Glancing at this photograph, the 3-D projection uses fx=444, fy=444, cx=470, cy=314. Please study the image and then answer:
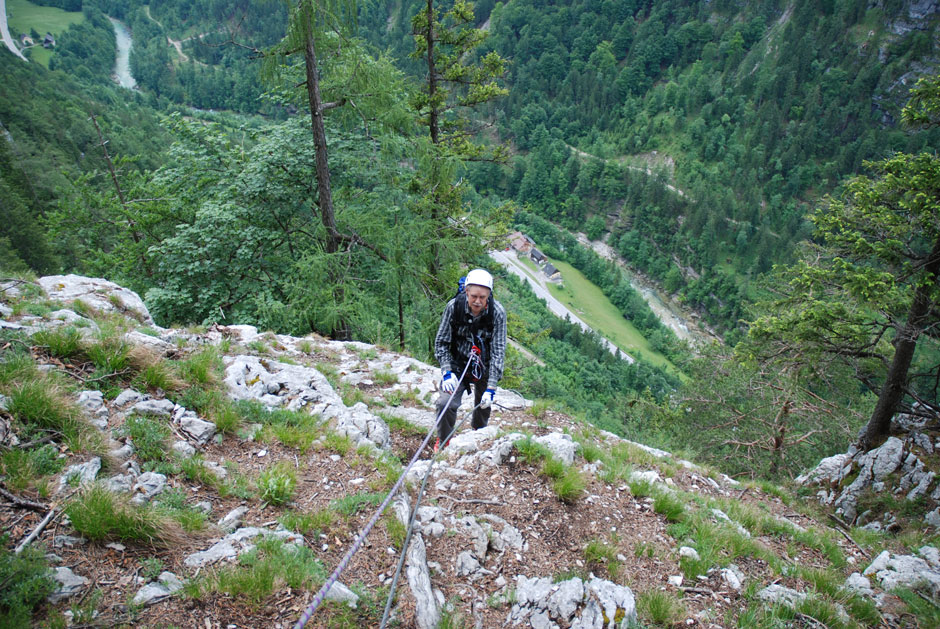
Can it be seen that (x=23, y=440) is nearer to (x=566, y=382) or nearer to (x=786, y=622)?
(x=786, y=622)

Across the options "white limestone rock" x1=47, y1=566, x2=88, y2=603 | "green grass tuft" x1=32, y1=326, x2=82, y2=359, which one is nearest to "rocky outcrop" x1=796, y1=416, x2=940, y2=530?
"white limestone rock" x1=47, y1=566, x2=88, y2=603

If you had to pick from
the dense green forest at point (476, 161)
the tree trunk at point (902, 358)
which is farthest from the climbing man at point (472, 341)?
the tree trunk at point (902, 358)

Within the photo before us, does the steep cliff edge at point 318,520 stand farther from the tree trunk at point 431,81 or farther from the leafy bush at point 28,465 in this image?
the tree trunk at point 431,81

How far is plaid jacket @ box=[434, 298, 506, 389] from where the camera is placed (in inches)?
207

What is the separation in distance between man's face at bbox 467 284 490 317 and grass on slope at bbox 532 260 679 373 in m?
68.4

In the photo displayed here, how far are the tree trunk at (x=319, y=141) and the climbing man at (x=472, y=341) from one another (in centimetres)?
530

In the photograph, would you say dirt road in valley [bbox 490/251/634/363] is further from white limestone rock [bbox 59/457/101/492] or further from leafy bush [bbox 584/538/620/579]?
white limestone rock [bbox 59/457/101/492]

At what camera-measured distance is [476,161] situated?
1343 centimetres

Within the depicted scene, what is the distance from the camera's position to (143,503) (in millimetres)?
3338

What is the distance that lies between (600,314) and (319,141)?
75631 millimetres

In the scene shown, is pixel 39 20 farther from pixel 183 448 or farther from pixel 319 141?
pixel 183 448

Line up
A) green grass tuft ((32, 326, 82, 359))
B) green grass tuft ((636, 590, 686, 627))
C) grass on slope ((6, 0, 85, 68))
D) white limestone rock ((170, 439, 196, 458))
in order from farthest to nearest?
grass on slope ((6, 0, 85, 68)), green grass tuft ((32, 326, 82, 359)), white limestone rock ((170, 439, 196, 458)), green grass tuft ((636, 590, 686, 627))

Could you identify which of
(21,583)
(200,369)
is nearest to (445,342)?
(200,369)

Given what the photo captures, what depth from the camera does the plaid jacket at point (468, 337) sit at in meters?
5.27
